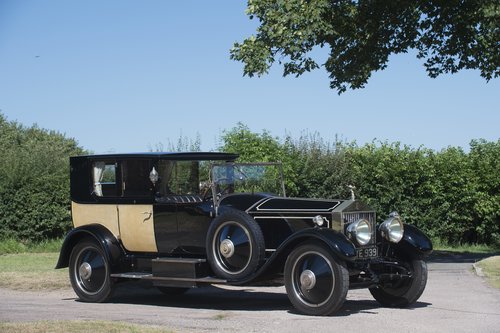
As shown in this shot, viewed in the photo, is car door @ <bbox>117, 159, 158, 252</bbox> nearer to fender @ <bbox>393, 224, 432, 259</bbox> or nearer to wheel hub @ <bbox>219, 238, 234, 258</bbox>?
wheel hub @ <bbox>219, 238, 234, 258</bbox>

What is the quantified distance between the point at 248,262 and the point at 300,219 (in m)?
0.87

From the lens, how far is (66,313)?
33.7 feet

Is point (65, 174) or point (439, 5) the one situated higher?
point (439, 5)

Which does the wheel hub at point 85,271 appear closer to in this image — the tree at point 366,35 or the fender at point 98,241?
the fender at point 98,241

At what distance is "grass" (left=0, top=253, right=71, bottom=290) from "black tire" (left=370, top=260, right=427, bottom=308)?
19.2 ft

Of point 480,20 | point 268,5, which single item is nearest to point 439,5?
point 480,20

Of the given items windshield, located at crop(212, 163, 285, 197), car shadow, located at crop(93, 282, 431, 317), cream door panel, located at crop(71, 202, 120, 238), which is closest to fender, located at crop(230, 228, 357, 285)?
car shadow, located at crop(93, 282, 431, 317)

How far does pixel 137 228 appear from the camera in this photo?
38.0 feet

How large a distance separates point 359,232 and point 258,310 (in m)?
1.70

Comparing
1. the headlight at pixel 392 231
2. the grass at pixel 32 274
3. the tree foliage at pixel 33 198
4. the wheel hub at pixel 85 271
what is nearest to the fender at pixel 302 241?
the headlight at pixel 392 231

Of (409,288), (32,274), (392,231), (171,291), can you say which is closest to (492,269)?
(409,288)

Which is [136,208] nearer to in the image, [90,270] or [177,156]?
[177,156]

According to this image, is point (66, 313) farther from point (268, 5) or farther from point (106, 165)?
point (268, 5)

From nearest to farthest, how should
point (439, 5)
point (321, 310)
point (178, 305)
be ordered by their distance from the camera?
point (321, 310), point (178, 305), point (439, 5)
